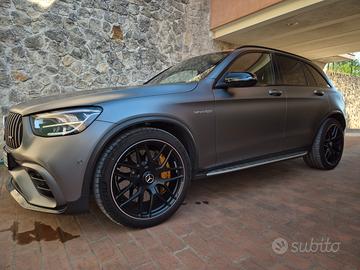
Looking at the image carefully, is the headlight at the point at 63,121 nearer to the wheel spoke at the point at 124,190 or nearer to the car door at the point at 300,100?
the wheel spoke at the point at 124,190

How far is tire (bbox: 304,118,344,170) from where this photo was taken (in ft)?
12.2

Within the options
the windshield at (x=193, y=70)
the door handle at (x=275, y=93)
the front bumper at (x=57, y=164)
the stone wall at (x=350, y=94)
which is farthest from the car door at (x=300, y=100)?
the stone wall at (x=350, y=94)

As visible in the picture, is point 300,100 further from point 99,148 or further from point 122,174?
point 99,148

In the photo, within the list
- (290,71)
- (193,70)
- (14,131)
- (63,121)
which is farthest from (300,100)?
(14,131)

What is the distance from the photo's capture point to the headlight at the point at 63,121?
188 cm

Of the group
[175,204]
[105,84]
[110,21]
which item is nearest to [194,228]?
[175,204]

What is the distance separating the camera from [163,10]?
20.9 feet

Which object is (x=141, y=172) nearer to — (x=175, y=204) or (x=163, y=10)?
(x=175, y=204)

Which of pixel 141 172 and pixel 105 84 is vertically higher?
pixel 105 84

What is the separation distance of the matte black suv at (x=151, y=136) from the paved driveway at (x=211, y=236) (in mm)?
246

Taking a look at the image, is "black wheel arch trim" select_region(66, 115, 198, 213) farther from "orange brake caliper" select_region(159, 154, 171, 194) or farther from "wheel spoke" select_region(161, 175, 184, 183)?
"wheel spoke" select_region(161, 175, 184, 183)

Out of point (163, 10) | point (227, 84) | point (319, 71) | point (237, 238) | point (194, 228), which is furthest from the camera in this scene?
point (163, 10)

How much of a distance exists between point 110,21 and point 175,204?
15.1ft

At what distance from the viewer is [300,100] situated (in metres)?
3.37
